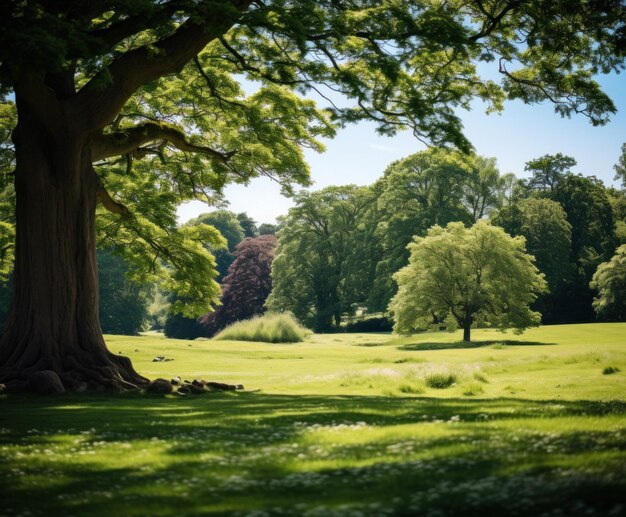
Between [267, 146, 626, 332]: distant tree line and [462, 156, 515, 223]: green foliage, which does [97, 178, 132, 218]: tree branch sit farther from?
[462, 156, 515, 223]: green foliage

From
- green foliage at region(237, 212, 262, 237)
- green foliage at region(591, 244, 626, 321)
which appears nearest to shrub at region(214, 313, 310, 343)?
green foliage at region(591, 244, 626, 321)

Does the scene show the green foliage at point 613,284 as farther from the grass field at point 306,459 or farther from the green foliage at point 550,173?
the grass field at point 306,459

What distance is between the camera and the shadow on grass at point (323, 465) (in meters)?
4.74

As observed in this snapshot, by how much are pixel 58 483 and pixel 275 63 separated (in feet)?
41.3

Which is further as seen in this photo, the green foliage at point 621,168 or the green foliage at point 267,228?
the green foliage at point 267,228

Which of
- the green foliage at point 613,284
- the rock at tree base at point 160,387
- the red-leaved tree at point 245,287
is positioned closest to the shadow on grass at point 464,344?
the green foliage at point 613,284

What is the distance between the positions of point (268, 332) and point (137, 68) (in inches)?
1229

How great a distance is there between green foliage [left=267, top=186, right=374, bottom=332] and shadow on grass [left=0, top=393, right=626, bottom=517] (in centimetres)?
5881

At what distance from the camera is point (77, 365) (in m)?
15.5

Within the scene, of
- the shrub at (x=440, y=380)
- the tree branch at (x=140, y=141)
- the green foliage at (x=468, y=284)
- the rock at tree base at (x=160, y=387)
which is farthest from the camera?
the green foliage at (x=468, y=284)

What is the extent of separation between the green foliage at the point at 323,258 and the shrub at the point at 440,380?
4792cm

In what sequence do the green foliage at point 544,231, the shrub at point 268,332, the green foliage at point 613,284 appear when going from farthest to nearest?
the green foliage at point 544,231 < the green foliage at point 613,284 < the shrub at point 268,332

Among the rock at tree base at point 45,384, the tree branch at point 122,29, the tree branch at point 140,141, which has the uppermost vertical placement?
the tree branch at point 122,29

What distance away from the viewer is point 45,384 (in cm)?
1418
